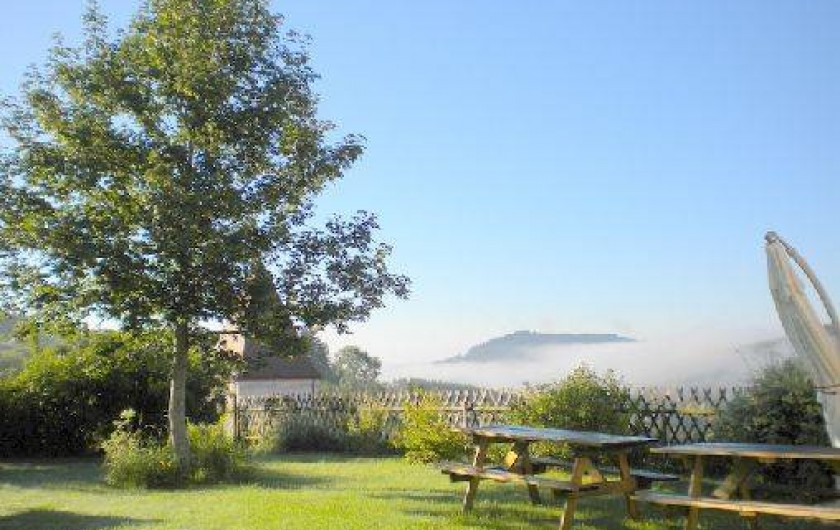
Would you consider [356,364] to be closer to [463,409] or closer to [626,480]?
[463,409]

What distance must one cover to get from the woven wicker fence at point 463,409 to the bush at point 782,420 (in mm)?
607

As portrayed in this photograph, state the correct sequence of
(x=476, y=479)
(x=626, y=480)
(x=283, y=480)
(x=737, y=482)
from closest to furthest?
(x=737, y=482) < (x=626, y=480) < (x=476, y=479) < (x=283, y=480)

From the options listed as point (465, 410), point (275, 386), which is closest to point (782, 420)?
point (465, 410)

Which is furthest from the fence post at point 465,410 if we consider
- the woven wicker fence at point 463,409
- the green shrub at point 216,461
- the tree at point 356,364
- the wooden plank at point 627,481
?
the tree at point 356,364

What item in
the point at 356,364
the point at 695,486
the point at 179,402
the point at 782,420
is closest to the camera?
the point at 695,486

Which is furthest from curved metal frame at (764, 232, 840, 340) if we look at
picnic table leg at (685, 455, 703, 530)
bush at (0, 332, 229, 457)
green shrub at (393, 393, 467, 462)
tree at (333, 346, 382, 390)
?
tree at (333, 346, 382, 390)

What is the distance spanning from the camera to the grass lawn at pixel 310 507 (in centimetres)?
887

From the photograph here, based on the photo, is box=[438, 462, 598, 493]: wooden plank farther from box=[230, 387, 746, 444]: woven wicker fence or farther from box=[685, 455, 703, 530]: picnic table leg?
box=[230, 387, 746, 444]: woven wicker fence

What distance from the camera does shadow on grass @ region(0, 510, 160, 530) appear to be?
9484mm

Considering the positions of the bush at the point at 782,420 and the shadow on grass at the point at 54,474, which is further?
the shadow on grass at the point at 54,474

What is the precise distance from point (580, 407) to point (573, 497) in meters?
6.47

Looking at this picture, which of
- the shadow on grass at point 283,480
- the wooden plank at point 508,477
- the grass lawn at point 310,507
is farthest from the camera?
the shadow on grass at point 283,480

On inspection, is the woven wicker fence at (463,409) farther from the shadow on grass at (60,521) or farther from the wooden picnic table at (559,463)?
the shadow on grass at (60,521)

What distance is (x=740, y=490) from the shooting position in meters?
8.00
